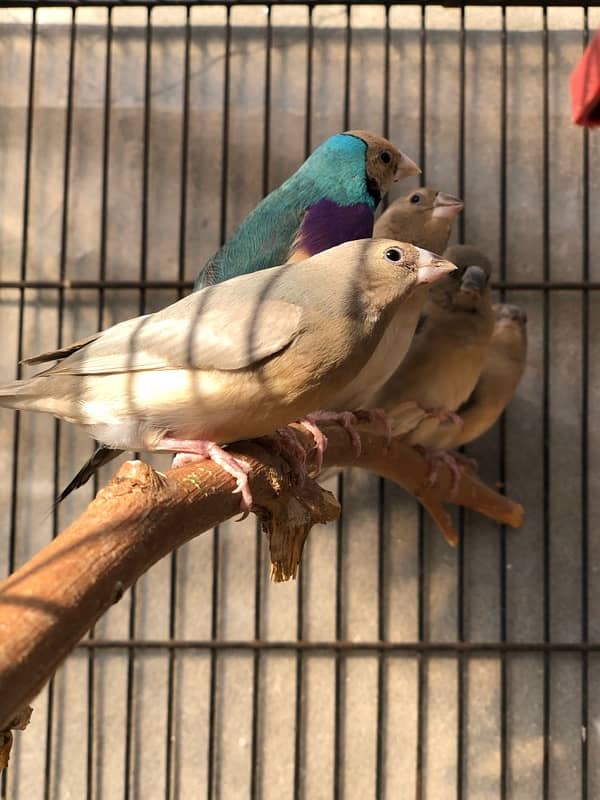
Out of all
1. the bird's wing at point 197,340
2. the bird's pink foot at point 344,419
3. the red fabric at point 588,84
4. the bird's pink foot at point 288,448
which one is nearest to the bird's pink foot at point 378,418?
the bird's pink foot at point 344,419

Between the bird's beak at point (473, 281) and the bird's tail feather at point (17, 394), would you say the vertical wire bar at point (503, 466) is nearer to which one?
the bird's beak at point (473, 281)

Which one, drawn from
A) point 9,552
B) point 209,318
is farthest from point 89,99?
point 209,318

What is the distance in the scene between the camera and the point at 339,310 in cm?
111

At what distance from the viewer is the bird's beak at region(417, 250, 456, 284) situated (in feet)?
3.84

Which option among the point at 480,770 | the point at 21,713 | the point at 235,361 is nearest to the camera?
the point at 21,713

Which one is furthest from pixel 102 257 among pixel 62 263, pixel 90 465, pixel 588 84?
pixel 588 84

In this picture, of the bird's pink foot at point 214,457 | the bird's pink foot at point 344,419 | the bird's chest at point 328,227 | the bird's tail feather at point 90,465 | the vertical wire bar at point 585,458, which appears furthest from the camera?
the vertical wire bar at point 585,458

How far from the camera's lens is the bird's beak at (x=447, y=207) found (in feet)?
5.69

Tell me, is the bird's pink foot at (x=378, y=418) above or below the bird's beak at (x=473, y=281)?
below

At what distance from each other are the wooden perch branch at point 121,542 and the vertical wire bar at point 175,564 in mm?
756

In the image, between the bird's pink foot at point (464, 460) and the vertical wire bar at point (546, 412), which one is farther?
the vertical wire bar at point (546, 412)

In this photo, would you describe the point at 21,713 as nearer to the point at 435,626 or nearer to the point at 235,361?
the point at 235,361

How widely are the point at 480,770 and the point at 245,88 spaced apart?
1.52 meters

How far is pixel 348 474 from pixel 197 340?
101 cm
